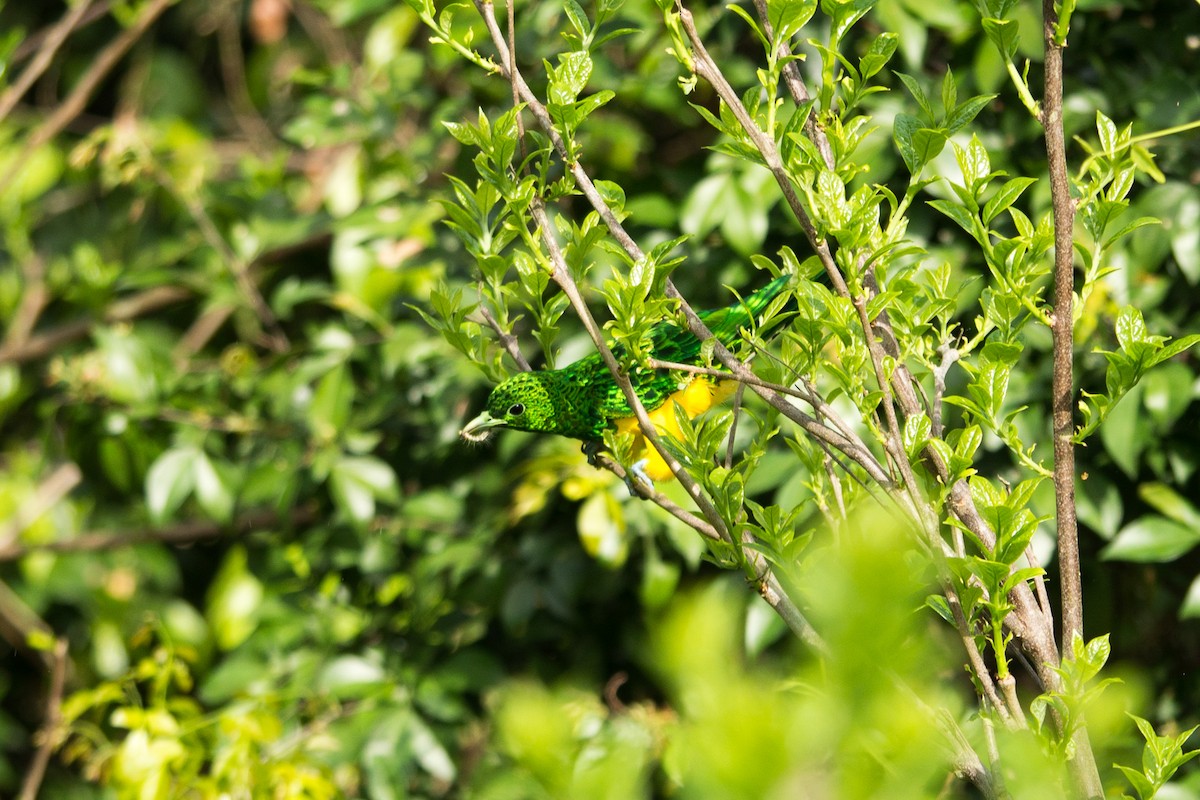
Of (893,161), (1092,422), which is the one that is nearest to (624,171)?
(893,161)

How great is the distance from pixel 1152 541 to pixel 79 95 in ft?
9.80

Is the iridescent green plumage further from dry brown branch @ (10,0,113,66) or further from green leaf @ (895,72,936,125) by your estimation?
dry brown branch @ (10,0,113,66)

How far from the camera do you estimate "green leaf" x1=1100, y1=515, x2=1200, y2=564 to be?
72.9 inches

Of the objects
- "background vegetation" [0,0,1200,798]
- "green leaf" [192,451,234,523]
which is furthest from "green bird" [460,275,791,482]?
"green leaf" [192,451,234,523]

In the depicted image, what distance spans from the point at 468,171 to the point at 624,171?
31cm

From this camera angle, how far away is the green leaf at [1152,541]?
6.07ft

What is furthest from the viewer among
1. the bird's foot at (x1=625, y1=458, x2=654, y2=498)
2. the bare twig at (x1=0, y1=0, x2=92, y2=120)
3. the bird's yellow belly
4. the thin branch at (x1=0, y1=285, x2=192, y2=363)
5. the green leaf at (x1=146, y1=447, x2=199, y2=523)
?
the bare twig at (x1=0, y1=0, x2=92, y2=120)

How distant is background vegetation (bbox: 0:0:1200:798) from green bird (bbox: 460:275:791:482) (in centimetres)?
17

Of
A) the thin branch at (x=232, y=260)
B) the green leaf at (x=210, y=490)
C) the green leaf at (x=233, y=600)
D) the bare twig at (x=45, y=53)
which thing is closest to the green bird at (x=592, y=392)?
the green leaf at (x=210, y=490)

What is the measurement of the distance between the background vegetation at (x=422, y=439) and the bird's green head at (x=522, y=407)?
186 mm

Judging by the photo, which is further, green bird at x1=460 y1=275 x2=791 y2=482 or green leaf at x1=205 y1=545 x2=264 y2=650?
green leaf at x1=205 y1=545 x2=264 y2=650

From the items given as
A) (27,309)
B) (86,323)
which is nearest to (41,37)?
(27,309)

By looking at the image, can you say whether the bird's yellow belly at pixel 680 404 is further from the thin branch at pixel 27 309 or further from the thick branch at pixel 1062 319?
the thin branch at pixel 27 309

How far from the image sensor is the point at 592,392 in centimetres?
166
